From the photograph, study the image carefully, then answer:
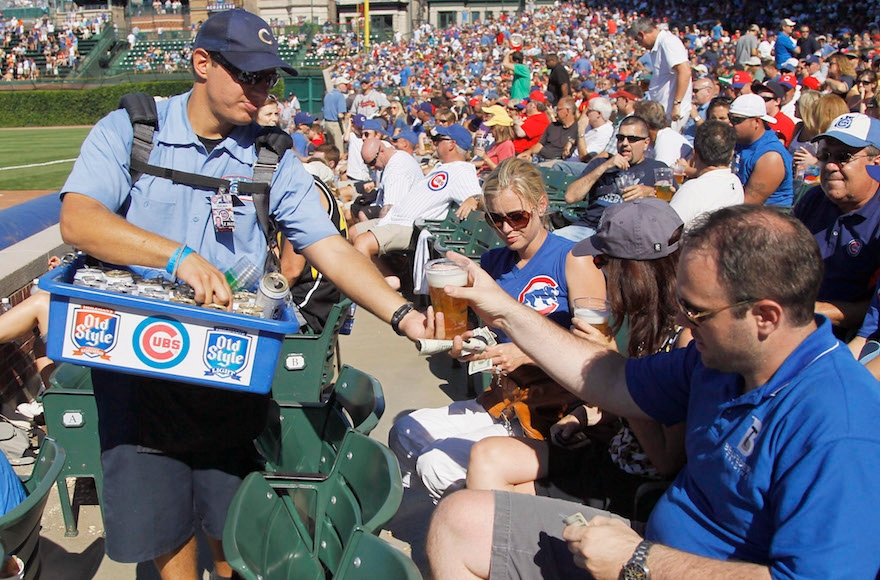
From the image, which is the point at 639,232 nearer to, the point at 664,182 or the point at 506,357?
the point at 506,357

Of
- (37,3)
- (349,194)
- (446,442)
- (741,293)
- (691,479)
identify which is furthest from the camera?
(37,3)

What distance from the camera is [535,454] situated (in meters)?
2.80

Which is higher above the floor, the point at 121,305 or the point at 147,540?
the point at 121,305

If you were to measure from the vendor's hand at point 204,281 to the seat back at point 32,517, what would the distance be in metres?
0.70

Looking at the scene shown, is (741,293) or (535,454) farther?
(535,454)

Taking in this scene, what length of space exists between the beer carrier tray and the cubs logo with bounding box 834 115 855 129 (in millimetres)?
2940

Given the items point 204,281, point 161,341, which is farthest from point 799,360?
point 161,341

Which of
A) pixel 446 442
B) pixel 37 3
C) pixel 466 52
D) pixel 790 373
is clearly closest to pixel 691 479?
pixel 790 373

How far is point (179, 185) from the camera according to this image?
8.00 ft

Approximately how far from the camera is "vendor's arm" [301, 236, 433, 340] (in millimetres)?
2668

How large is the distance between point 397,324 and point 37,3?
8545cm

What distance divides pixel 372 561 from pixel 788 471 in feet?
3.25

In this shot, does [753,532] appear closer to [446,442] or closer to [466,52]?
[446,442]

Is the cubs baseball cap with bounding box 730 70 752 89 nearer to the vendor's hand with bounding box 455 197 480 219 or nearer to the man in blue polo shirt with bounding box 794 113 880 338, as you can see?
the vendor's hand with bounding box 455 197 480 219
